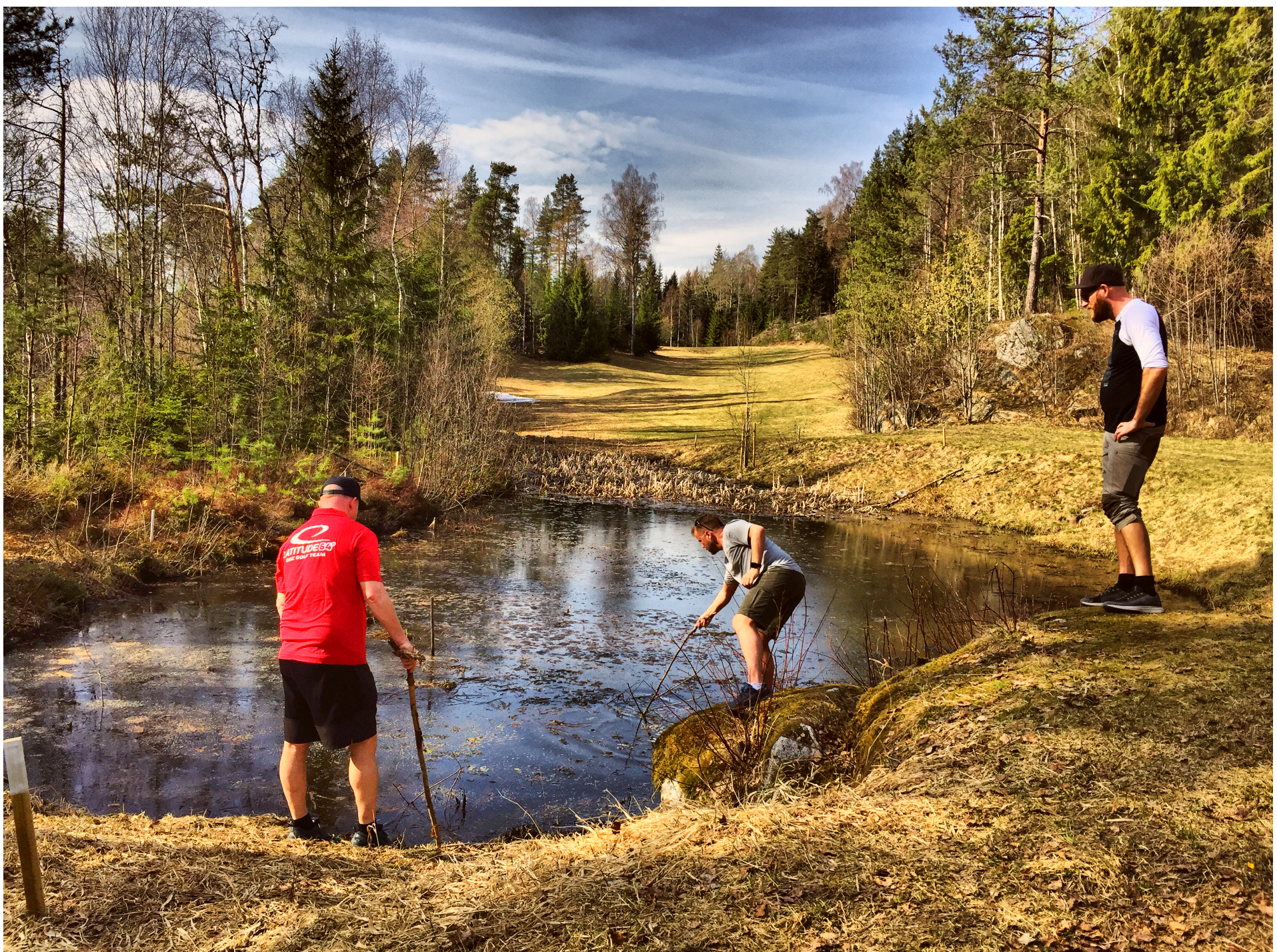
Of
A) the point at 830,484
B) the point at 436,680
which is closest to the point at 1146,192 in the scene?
the point at 830,484

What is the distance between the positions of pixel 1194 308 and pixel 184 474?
84.6 ft

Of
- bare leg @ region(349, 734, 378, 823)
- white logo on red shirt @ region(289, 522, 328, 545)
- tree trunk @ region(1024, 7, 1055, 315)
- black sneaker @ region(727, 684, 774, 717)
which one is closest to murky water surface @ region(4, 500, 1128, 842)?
black sneaker @ region(727, 684, 774, 717)

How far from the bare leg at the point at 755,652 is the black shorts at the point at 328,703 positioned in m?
3.05

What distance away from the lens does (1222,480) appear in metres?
14.7

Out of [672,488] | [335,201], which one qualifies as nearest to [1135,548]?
[672,488]

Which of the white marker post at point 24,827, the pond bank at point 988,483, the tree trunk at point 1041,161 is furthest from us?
the tree trunk at point 1041,161

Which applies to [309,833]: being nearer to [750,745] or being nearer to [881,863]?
[750,745]

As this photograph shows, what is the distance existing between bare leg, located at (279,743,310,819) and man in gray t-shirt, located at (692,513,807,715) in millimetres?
3084

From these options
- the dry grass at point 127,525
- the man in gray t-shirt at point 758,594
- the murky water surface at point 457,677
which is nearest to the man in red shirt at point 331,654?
the murky water surface at point 457,677

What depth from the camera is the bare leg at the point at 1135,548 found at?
5.38m

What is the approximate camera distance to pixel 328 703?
4.95 meters

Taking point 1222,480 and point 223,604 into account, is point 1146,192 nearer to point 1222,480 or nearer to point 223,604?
point 1222,480

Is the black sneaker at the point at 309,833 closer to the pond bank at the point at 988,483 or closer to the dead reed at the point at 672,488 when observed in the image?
the pond bank at the point at 988,483

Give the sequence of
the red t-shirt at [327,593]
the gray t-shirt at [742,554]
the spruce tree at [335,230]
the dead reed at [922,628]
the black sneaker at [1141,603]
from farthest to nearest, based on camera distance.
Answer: the spruce tree at [335,230]
the dead reed at [922,628]
the gray t-shirt at [742,554]
the black sneaker at [1141,603]
the red t-shirt at [327,593]
